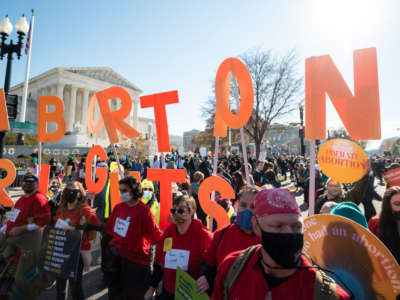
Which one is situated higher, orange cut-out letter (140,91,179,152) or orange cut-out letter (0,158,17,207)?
orange cut-out letter (140,91,179,152)

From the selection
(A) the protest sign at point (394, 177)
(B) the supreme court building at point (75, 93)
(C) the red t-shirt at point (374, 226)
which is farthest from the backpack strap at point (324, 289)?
(B) the supreme court building at point (75, 93)

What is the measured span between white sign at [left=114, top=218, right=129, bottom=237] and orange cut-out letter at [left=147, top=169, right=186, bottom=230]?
923 mm

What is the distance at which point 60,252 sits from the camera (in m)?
2.80

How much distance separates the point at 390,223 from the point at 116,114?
442 centimetres

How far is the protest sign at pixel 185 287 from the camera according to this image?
1870mm

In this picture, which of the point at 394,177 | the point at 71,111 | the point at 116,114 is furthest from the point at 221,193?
the point at 71,111

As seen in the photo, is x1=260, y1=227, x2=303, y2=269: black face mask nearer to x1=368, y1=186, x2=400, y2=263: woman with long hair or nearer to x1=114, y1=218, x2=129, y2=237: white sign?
x1=368, y1=186, x2=400, y2=263: woman with long hair

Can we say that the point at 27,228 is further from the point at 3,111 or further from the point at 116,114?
the point at 3,111

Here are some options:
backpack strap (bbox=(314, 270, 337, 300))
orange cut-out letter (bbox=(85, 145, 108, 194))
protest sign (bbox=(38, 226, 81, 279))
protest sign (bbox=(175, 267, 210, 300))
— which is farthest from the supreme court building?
backpack strap (bbox=(314, 270, 337, 300))

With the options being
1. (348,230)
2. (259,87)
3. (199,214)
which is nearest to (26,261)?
(199,214)

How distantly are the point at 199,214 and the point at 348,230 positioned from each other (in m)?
4.23

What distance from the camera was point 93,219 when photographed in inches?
120

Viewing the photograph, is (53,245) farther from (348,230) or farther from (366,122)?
(366,122)

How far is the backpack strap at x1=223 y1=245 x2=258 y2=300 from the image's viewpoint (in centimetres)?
129
